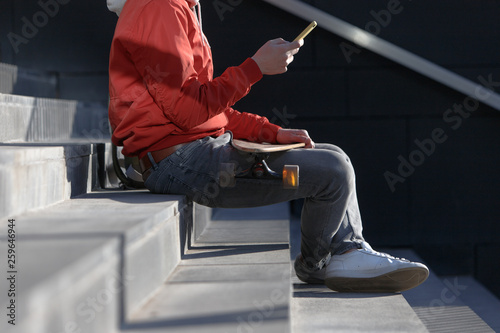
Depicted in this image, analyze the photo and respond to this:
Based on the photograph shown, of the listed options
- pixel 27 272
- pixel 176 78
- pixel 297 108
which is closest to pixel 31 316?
pixel 27 272

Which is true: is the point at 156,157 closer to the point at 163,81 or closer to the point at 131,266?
the point at 163,81

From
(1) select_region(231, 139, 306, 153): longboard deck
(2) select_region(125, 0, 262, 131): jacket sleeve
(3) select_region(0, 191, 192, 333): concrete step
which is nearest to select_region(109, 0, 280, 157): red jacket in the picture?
(2) select_region(125, 0, 262, 131): jacket sleeve

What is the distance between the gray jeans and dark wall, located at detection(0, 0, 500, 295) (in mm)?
2123

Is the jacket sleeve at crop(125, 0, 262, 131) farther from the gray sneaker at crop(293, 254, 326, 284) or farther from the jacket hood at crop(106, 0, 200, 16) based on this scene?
the gray sneaker at crop(293, 254, 326, 284)

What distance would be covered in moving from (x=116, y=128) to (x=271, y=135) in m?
0.53

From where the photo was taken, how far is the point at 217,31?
4.21 m

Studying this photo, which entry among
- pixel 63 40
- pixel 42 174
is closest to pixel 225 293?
pixel 42 174

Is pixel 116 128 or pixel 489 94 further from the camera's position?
pixel 489 94

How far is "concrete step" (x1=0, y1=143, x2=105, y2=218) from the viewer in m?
1.59

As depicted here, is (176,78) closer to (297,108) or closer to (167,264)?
(167,264)

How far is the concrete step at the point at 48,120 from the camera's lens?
261cm

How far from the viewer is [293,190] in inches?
79.2

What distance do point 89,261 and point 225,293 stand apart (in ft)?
1.65

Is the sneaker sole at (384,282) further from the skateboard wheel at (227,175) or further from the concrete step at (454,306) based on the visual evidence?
the concrete step at (454,306)
